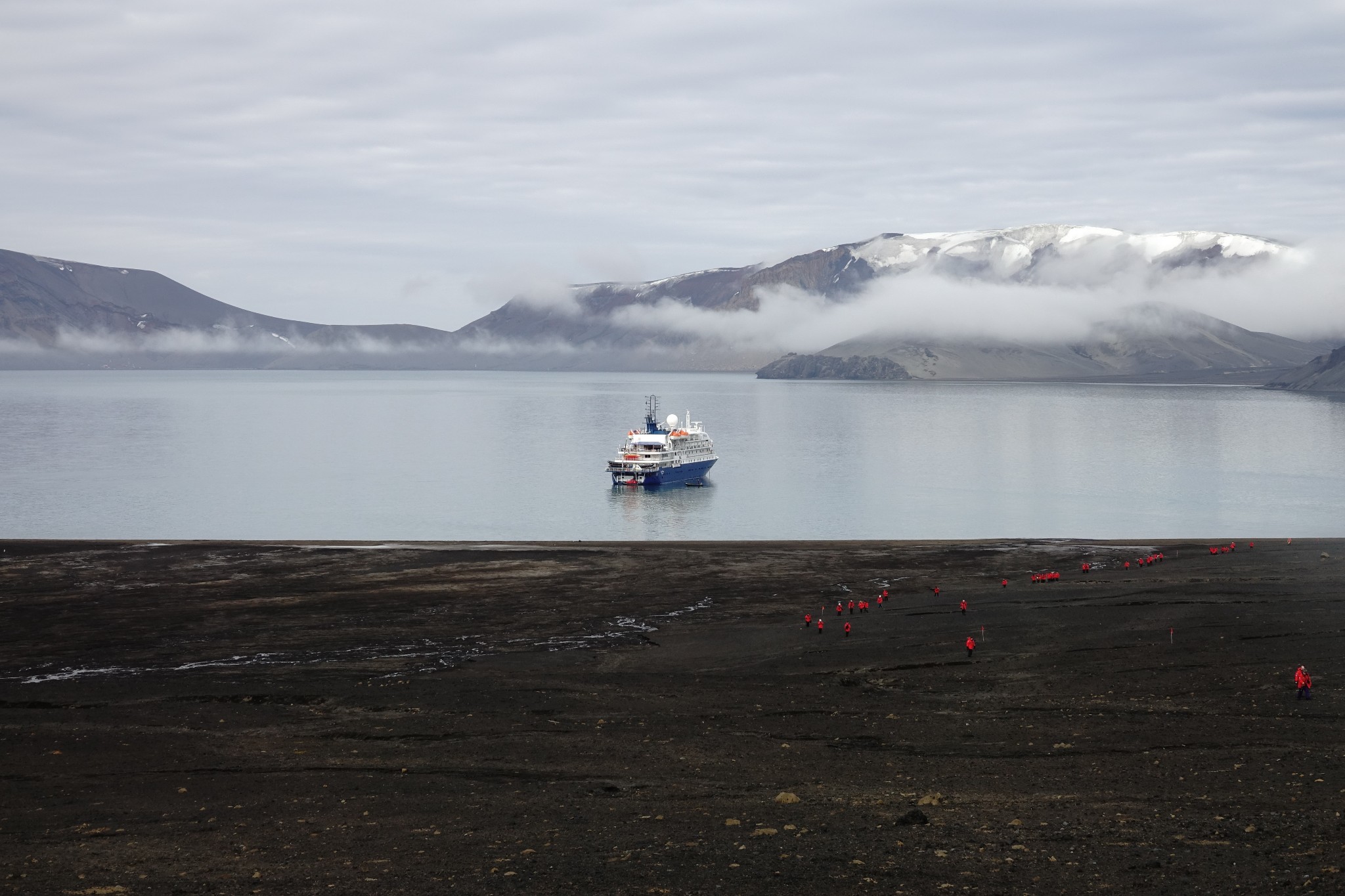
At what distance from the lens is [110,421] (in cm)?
18662

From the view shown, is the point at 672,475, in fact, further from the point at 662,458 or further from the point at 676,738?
the point at 676,738

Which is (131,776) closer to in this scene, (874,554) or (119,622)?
(119,622)

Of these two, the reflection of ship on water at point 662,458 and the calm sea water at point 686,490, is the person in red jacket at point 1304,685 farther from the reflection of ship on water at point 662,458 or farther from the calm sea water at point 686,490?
the reflection of ship on water at point 662,458

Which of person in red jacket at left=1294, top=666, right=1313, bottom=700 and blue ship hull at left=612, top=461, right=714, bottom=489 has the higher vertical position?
blue ship hull at left=612, top=461, right=714, bottom=489

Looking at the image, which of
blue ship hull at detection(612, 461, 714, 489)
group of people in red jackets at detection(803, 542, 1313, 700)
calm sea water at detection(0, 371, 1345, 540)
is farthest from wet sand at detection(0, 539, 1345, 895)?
blue ship hull at detection(612, 461, 714, 489)

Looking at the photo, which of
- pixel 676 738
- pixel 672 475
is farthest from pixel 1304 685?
pixel 672 475

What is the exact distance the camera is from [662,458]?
327ft

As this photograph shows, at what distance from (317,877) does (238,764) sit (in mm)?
6172

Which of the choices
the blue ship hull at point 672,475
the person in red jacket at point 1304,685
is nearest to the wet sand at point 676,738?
the person in red jacket at point 1304,685

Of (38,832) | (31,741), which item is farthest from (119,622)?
(38,832)

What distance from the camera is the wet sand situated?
15.7 meters

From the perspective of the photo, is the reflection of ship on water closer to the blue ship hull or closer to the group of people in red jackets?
the blue ship hull

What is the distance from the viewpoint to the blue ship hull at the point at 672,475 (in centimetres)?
9650

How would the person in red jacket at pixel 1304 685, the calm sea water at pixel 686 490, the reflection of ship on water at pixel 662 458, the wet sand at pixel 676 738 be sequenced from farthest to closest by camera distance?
the reflection of ship on water at pixel 662 458 < the calm sea water at pixel 686 490 < the person in red jacket at pixel 1304 685 < the wet sand at pixel 676 738
